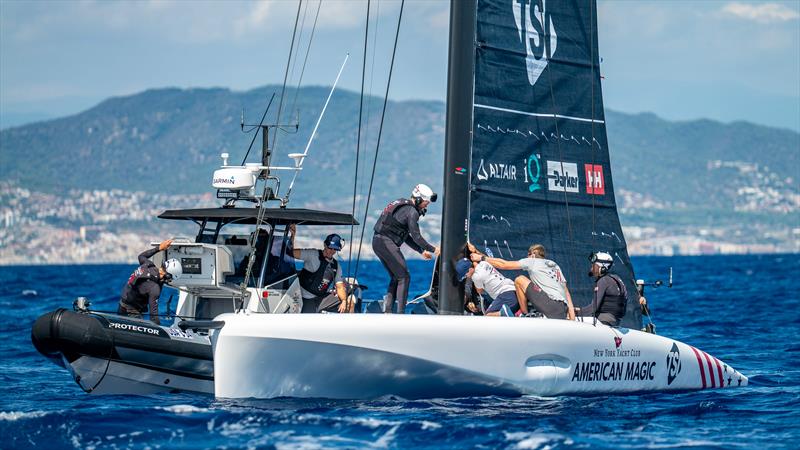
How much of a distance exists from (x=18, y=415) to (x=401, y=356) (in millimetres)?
3431

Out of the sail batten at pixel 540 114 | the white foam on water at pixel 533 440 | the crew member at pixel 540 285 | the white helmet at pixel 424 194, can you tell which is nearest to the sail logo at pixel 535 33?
the sail batten at pixel 540 114

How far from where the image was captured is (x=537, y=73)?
13734 mm

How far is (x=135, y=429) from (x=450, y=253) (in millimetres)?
3735

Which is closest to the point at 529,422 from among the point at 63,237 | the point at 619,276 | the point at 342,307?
the point at 342,307

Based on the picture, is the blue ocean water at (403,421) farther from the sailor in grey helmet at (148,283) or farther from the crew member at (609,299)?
the sailor in grey helmet at (148,283)

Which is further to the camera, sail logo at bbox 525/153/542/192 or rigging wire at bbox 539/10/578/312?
rigging wire at bbox 539/10/578/312

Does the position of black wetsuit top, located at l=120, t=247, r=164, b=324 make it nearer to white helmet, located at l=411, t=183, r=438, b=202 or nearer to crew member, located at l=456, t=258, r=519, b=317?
white helmet, located at l=411, t=183, r=438, b=202

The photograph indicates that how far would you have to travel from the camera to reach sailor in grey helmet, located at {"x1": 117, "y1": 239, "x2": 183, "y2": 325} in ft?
42.4

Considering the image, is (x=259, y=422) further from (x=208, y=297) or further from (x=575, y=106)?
(x=575, y=106)

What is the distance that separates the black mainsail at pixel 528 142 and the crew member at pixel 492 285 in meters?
0.20

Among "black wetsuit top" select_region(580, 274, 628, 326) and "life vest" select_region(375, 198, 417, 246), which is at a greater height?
"life vest" select_region(375, 198, 417, 246)

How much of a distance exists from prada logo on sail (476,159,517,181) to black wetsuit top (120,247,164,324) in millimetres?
3502

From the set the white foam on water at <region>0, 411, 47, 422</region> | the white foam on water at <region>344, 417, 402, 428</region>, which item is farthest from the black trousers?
the white foam on water at <region>0, 411, 47, 422</region>

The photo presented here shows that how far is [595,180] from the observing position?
14.3 metres
